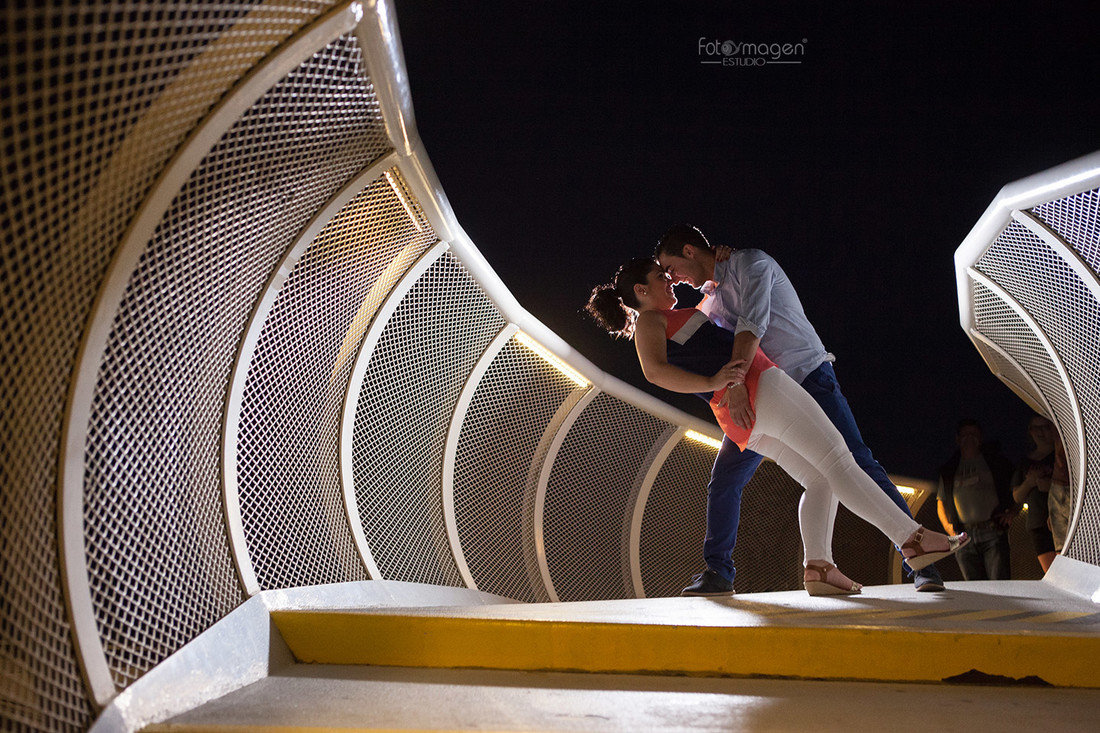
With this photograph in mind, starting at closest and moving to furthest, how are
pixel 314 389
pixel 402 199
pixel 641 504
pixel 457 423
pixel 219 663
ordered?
pixel 219 663
pixel 402 199
pixel 314 389
pixel 457 423
pixel 641 504

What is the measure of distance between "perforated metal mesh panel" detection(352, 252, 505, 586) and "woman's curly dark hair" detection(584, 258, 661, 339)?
62 cm

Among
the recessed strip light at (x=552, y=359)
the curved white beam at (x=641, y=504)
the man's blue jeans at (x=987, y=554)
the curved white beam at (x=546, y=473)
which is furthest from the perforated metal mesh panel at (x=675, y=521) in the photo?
the man's blue jeans at (x=987, y=554)

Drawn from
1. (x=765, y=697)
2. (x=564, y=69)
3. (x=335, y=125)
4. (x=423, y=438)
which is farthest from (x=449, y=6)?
(x=765, y=697)

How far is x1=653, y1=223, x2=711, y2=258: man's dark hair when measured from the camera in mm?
3908

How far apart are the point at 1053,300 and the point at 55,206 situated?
4.03m

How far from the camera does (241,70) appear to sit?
190 cm

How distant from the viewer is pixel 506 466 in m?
5.29

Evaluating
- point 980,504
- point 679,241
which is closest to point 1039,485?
point 980,504

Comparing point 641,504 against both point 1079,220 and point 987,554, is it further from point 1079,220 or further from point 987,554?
point 1079,220

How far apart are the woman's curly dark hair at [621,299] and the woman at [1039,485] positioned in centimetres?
416

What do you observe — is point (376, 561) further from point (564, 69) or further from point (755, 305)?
point (564, 69)

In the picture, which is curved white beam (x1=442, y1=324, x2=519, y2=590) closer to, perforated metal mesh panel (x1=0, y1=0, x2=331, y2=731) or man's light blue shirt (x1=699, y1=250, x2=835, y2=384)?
man's light blue shirt (x1=699, y1=250, x2=835, y2=384)

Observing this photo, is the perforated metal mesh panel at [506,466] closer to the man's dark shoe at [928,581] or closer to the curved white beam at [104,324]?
the man's dark shoe at [928,581]

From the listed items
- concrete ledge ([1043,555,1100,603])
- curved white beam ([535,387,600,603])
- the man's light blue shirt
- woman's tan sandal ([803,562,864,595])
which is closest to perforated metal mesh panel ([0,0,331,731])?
the man's light blue shirt
